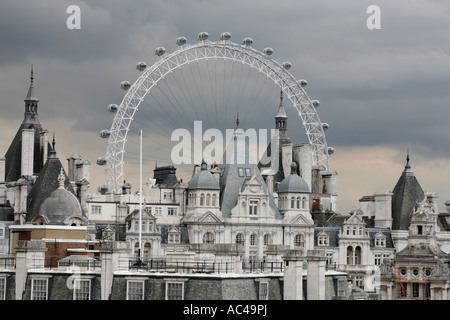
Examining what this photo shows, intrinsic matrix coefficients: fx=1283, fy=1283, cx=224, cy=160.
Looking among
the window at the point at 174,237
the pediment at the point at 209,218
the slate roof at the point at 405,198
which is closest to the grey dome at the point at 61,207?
the window at the point at 174,237

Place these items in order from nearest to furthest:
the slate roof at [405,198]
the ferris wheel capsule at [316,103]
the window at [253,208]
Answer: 1. the window at [253,208]
2. the slate roof at [405,198]
3. the ferris wheel capsule at [316,103]

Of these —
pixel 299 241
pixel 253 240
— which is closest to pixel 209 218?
pixel 253 240

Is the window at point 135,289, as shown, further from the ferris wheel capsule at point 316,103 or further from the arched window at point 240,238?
the ferris wheel capsule at point 316,103

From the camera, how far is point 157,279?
7256 cm

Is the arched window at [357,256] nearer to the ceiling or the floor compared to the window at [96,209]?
nearer to the floor

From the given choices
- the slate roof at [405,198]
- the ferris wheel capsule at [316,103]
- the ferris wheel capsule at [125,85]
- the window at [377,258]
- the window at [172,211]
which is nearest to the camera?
the ferris wheel capsule at [125,85]

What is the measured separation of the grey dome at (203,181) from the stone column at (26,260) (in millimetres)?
60531

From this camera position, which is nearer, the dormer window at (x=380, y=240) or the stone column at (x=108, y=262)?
the stone column at (x=108, y=262)

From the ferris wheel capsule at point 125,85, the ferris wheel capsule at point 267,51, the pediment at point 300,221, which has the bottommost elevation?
the pediment at point 300,221

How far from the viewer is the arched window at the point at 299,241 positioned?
144625 mm

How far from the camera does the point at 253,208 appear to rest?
142625 millimetres

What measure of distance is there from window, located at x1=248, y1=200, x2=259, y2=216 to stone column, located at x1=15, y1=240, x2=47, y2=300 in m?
64.1

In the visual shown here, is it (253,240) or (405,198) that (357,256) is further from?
(253,240)
